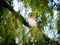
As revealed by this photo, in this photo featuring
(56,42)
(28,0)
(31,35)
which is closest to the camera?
(28,0)

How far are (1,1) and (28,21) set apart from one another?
0.80 feet

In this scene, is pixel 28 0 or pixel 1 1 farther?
pixel 1 1

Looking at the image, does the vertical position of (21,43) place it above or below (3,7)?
below

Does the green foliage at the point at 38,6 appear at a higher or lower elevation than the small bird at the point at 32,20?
lower

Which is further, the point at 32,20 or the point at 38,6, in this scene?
the point at 32,20

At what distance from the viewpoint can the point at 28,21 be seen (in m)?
1.31

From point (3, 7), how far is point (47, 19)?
31cm

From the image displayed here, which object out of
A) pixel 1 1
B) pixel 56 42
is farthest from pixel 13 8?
pixel 56 42

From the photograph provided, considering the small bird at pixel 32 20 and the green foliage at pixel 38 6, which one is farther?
the small bird at pixel 32 20

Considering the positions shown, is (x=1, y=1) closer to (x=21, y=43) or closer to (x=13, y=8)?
(x=13, y=8)

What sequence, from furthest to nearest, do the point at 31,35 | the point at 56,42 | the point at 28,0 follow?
the point at 56,42 < the point at 31,35 < the point at 28,0

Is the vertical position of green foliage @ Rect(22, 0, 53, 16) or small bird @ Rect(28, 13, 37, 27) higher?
small bird @ Rect(28, 13, 37, 27)

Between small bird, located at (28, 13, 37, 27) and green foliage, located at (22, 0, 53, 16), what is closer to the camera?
green foliage, located at (22, 0, 53, 16)

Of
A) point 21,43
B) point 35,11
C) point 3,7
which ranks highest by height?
point 3,7
